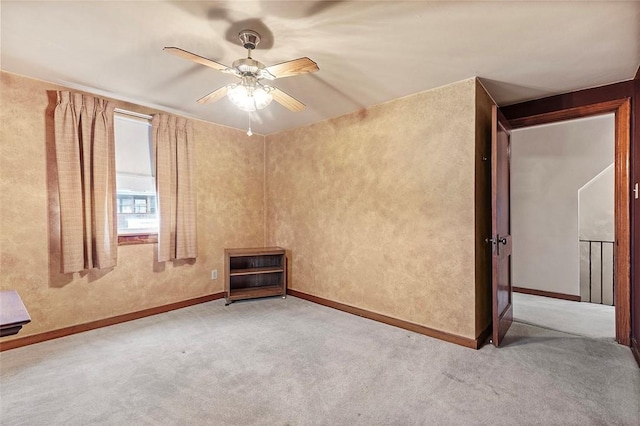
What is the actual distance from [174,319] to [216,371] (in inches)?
57.3

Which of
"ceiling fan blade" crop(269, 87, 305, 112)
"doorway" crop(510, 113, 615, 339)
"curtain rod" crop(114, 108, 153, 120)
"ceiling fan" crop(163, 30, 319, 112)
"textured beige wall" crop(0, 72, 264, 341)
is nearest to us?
"ceiling fan" crop(163, 30, 319, 112)

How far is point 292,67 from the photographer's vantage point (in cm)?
190

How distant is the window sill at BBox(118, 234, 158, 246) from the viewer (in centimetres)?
337

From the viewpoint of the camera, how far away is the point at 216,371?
91.4 inches

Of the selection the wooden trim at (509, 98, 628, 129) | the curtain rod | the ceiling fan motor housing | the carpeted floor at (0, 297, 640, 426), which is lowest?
the carpeted floor at (0, 297, 640, 426)

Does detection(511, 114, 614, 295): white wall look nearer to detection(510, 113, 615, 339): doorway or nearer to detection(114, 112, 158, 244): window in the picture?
detection(510, 113, 615, 339): doorway

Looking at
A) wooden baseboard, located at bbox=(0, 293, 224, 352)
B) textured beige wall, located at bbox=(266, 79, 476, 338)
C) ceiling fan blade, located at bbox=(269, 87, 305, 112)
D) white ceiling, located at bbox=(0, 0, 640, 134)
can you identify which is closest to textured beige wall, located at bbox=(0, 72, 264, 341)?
wooden baseboard, located at bbox=(0, 293, 224, 352)

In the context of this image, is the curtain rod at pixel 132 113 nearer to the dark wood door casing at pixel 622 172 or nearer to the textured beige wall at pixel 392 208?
the textured beige wall at pixel 392 208

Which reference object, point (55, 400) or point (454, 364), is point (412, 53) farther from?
point (55, 400)

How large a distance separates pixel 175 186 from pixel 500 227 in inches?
146

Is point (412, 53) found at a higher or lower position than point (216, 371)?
higher

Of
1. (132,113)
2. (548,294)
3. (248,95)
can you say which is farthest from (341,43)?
(548,294)

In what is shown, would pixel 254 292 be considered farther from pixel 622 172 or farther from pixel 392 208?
pixel 622 172

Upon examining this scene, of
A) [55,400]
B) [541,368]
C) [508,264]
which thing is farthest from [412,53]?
[55,400]
